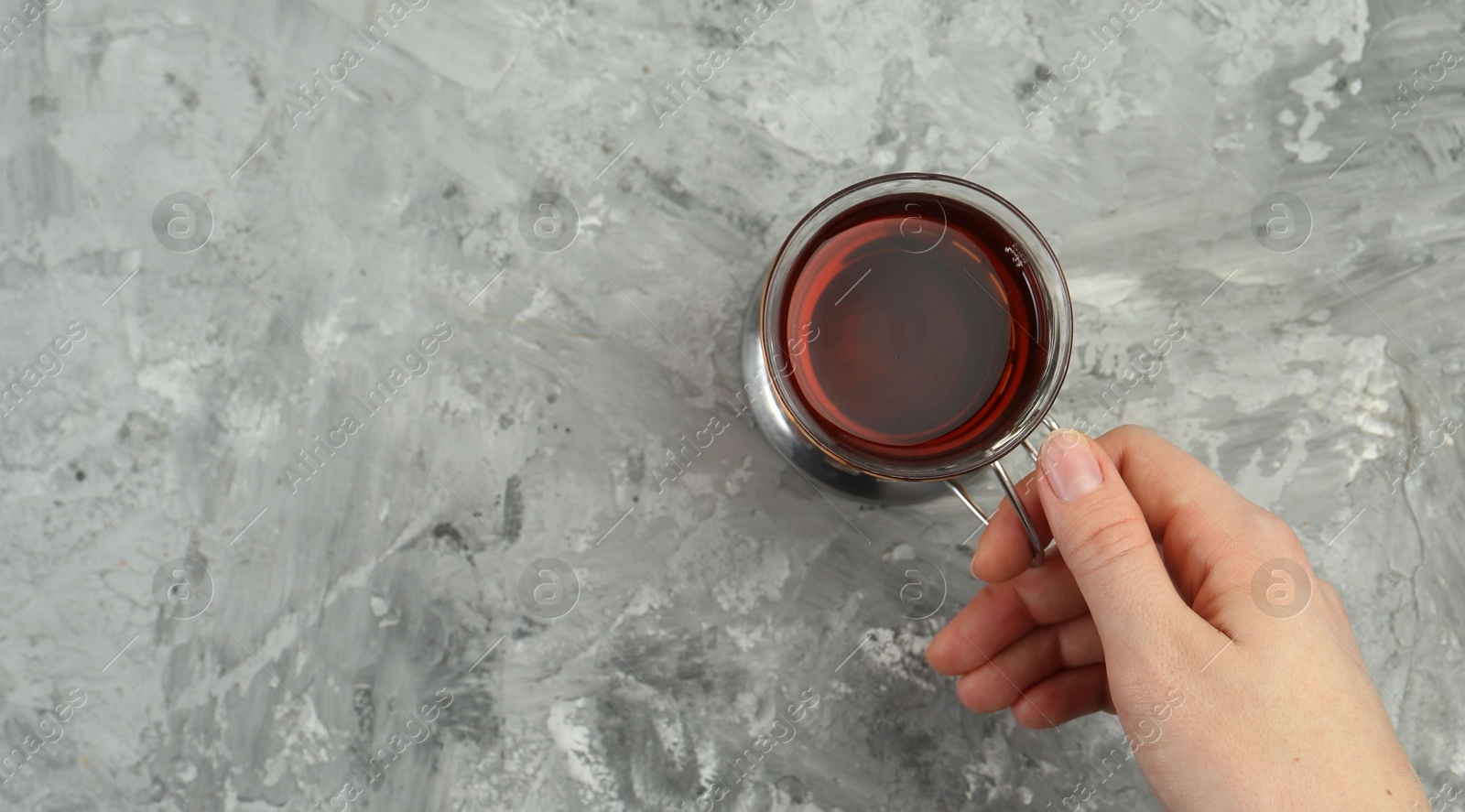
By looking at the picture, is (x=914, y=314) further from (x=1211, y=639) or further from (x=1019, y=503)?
(x=1211, y=639)

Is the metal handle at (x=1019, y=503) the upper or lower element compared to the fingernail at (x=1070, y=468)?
lower

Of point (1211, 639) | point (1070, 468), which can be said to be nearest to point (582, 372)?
point (1070, 468)

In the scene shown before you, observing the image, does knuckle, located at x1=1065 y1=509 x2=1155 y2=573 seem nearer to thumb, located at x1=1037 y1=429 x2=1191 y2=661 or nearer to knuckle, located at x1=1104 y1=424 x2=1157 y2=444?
thumb, located at x1=1037 y1=429 x2=1191 y2=661

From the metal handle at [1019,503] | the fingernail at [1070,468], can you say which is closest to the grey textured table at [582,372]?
A: the metal handle at [1019,503]

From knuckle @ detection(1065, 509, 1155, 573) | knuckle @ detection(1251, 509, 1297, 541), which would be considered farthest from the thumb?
knuckle @ detection(1251, 509, 1297, 541)

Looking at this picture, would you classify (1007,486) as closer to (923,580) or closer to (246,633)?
(923,580)

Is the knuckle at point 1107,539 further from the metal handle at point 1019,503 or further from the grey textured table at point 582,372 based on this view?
the grey textured table at point 582,372

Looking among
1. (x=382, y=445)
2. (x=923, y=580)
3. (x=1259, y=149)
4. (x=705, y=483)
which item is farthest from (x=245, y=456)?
(x=1259, y=149)
